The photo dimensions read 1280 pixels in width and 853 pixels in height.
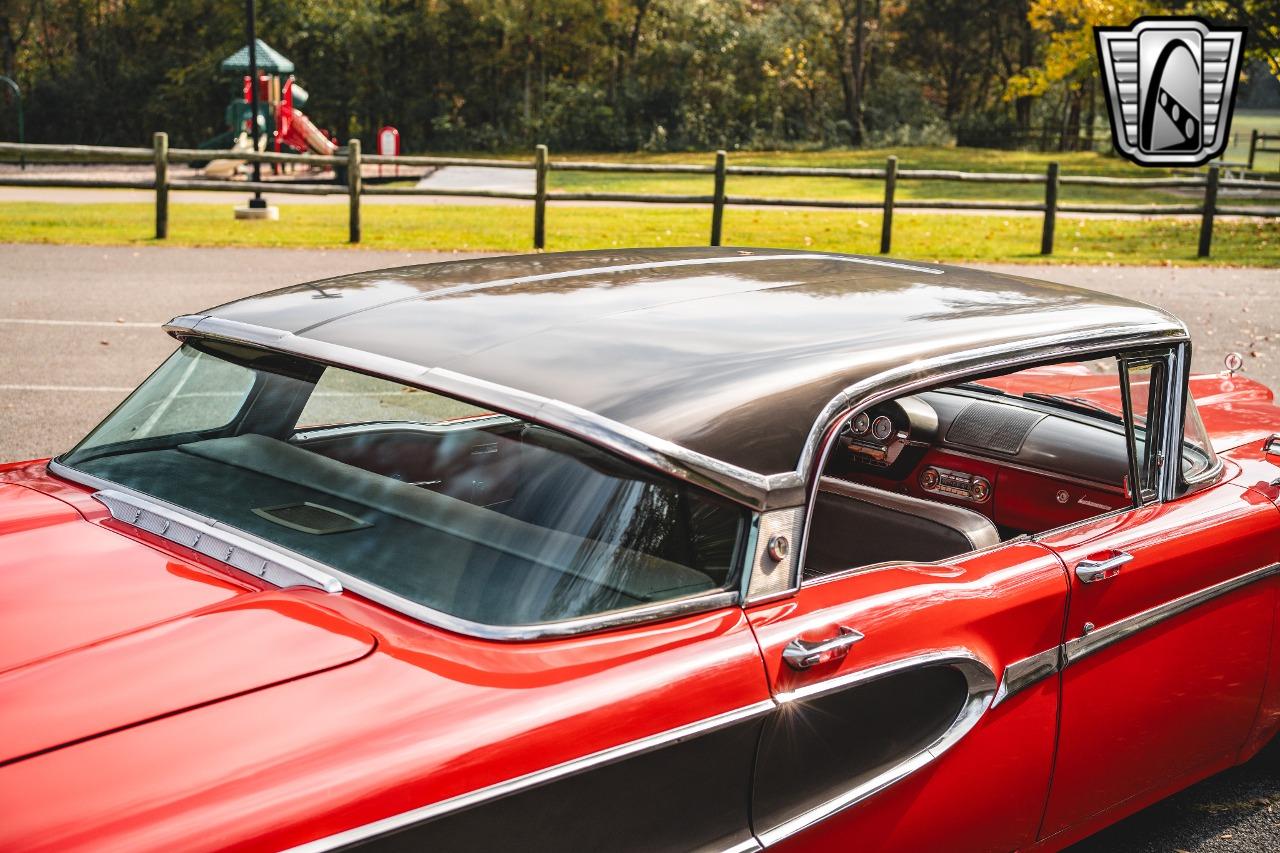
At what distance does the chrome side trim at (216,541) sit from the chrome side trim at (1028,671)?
119 centimetres

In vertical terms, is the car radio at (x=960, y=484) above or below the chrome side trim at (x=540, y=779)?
above

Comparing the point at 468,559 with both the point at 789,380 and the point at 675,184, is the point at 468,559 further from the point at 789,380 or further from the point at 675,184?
the point at 675,184

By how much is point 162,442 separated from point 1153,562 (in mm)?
2067

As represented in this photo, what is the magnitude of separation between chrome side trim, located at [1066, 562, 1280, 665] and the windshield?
878mm

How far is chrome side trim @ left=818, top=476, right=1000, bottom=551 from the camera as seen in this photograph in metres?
2.71

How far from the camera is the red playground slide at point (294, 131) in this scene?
3078 cm

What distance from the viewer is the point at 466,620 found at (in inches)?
77.3

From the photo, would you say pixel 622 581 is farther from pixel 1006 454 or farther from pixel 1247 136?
pixel 1247 136

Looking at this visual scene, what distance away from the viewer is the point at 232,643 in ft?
5.96

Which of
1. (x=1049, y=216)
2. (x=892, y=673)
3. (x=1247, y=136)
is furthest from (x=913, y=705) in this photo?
(x=1247, y=136)

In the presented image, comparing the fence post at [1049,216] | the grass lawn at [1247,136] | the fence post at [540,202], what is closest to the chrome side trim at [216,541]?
the fence post at [540,202]

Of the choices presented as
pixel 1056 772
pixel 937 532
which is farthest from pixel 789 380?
pixel 1056 772

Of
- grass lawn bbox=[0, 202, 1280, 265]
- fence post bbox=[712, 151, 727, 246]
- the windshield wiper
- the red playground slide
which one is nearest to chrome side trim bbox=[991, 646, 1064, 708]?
the windshield wiper

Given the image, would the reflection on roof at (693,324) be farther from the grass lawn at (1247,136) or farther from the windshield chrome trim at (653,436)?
the grass lawn at (1247,136)
